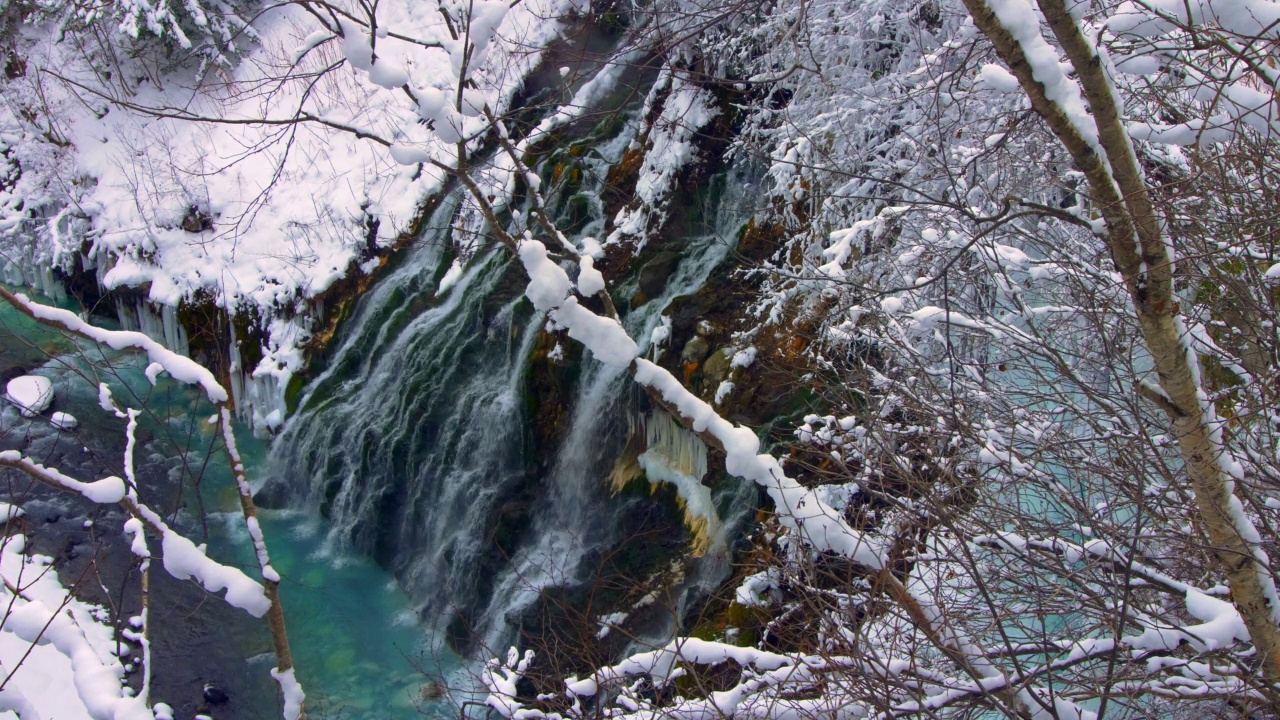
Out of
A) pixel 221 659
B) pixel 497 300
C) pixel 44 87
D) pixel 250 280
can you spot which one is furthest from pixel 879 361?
pixel 44 87

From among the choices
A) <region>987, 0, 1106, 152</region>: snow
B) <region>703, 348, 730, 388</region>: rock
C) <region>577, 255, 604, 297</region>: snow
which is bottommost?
<region>577, 255, 604, 297</region>: snow

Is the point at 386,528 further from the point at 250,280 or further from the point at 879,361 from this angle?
the point at 879,361

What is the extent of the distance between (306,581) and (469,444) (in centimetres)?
202

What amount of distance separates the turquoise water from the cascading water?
26 cm

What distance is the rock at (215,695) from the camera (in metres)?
6.36

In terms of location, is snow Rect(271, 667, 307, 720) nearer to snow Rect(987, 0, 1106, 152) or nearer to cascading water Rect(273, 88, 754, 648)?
snow Rect(987, 0, 1106, 152)

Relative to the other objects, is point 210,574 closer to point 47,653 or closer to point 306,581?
point 47,653

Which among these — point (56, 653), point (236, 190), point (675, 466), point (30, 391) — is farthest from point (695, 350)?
point (236, 190)

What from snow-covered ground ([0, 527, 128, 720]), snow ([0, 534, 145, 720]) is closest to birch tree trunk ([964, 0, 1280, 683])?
snow ([0, 534, 145, 720])

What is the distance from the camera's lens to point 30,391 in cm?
961

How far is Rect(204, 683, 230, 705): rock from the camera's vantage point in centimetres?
636

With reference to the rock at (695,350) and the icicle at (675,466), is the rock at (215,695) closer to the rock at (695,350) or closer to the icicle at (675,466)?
the icicle at (675,466)

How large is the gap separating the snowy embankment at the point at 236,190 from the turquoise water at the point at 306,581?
911mm

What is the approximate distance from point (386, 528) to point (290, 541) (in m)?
1.10
